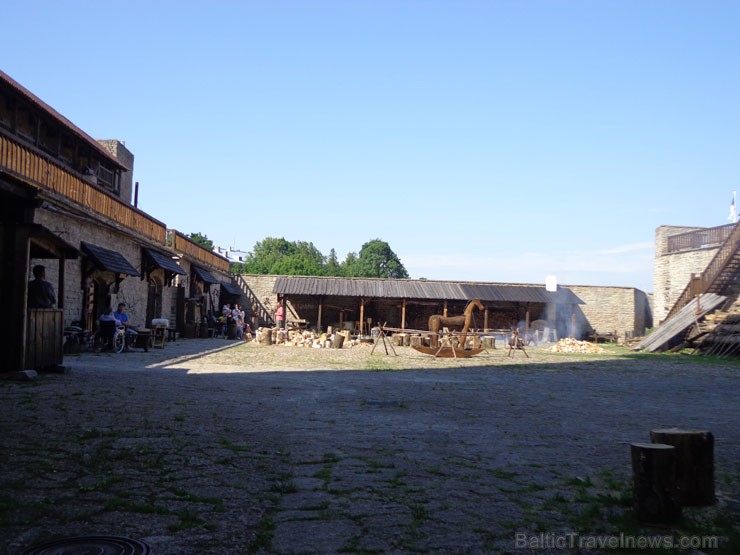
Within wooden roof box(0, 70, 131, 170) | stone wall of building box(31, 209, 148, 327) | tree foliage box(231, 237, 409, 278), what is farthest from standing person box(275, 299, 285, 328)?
tree foliage box(231, 237, 409, 278)

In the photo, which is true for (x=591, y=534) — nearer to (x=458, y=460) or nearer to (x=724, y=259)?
(x=458, y=460)

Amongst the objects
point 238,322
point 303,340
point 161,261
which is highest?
point 161,261

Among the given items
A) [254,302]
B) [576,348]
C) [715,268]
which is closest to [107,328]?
[576,348]

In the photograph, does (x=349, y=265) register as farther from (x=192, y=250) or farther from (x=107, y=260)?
(x=107, y=260)

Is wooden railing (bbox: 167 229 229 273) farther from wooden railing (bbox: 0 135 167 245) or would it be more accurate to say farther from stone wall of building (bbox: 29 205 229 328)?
wooden railing (bbox: 0 135 167 245)

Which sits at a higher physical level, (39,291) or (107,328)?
(39,291)

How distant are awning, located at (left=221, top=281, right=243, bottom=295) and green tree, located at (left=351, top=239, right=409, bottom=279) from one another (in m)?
40.4

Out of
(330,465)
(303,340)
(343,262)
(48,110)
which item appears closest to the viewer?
(330,465)

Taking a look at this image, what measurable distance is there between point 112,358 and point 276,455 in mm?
10087

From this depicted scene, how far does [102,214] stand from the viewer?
1641 centimetres

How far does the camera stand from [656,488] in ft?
11.4

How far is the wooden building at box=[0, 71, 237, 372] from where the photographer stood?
899 cm

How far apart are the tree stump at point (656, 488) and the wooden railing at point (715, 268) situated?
24.4 metres

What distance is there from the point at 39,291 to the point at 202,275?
56.9ft
